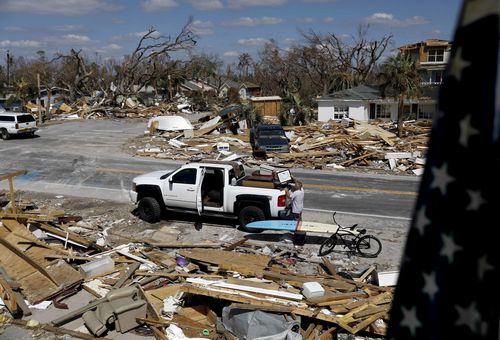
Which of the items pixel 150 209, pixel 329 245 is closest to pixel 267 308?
pixel 329 245

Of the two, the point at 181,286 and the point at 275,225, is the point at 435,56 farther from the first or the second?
the point at 181,286

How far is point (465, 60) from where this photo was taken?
5.02 ft

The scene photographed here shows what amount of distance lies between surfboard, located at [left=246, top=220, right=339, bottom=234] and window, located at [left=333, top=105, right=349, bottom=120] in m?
30.9

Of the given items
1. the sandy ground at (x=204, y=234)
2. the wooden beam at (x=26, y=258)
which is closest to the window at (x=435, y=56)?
the sandy ground at (x=204, y=234)

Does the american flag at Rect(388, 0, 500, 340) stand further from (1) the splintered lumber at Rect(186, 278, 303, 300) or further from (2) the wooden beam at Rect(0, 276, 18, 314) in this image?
(2) the wooden beam at Rect(0, 276, 18, 314)

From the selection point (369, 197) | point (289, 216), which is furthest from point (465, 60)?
point (369, 197)

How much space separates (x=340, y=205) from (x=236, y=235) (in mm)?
5099

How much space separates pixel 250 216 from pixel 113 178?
10343 millimetres

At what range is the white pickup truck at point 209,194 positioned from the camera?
568 inches

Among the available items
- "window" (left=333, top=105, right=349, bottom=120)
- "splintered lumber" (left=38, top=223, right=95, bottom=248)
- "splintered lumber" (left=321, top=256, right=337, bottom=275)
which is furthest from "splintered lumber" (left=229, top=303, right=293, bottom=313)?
"window" (left=333, top=105, right=349, bottom=120)

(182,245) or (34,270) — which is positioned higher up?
(34,270)

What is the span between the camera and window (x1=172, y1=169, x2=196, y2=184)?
598 inches

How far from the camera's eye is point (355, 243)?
1304 cm

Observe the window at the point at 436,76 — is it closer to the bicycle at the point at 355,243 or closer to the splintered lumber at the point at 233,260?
the bicycle at the point at 355,243
